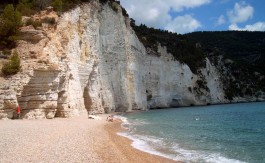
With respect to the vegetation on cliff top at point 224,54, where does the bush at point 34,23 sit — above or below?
below

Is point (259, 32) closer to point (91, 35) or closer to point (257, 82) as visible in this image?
point (257, 82)

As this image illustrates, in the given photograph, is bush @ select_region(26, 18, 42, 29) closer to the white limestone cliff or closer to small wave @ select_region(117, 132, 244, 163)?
the white limestone cliff

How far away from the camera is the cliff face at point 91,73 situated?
24625mm

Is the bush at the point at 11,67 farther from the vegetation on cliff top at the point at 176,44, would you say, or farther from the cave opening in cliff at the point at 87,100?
the vegetation on cliff top at the point at 176,44

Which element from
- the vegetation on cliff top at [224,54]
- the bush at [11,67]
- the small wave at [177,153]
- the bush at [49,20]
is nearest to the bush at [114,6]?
the vegetation on cliff top at [224,54]

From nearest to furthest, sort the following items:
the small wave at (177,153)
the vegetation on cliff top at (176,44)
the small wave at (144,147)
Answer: the small wave at (177,153)
the small wave at (144,147)
the vegetation on cliff top at (176,44)

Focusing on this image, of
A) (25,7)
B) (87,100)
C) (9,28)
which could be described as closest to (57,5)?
(25,7)

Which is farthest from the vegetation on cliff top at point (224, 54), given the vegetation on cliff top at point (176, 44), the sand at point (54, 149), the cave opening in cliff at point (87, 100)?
the sand at point (54, 149)

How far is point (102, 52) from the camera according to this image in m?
45.1

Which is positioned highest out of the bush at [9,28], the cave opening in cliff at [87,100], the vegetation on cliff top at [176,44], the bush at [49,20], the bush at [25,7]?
the vegetation on cliff top at [176,44]

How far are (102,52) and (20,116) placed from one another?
73.7 ft

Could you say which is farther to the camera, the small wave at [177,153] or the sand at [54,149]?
the small wave at [177,153]

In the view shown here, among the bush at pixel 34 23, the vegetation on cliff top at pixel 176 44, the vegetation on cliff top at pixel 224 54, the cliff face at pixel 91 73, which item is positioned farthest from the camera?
the vegetation on cliff top at pixel 224 54

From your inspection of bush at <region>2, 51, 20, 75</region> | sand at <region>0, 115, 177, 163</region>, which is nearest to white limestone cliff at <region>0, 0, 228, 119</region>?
bush at <region>2, 51, 20, 75</region>
